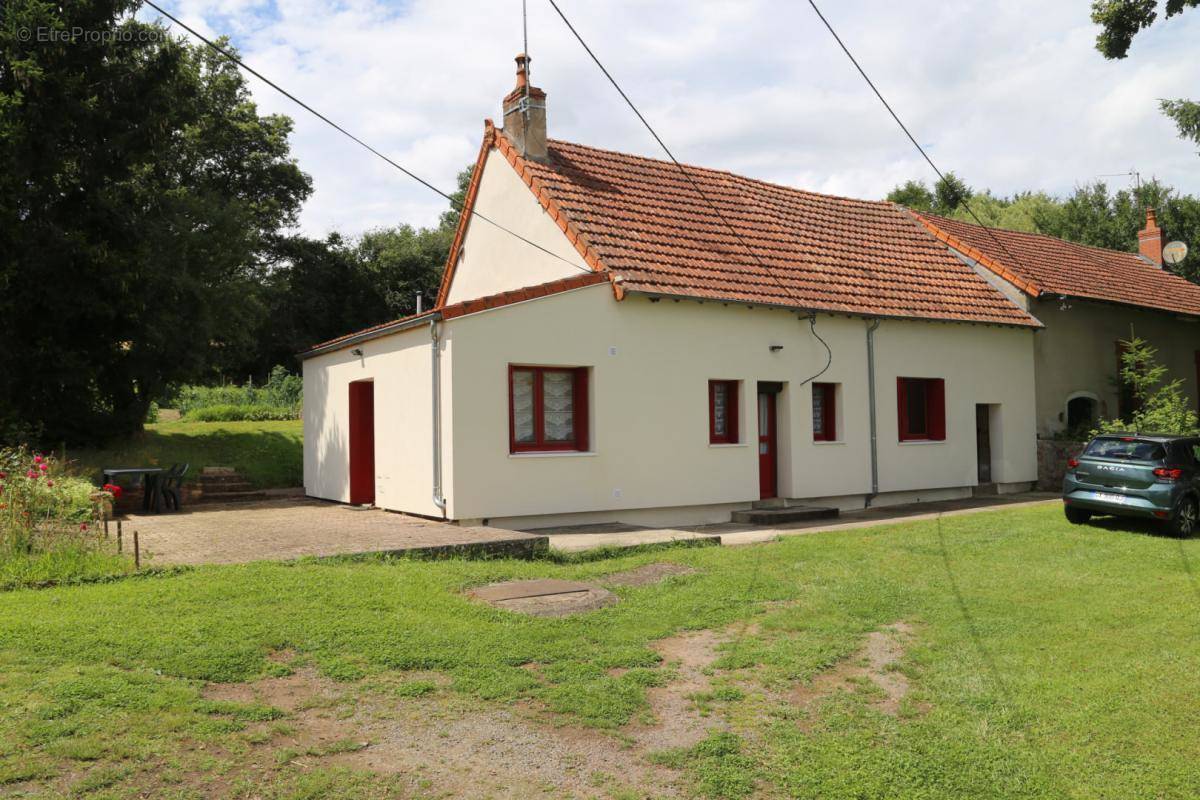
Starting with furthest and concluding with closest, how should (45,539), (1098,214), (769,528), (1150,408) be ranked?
(1098,214) < (1150,408) < (769,528) < (45,539)

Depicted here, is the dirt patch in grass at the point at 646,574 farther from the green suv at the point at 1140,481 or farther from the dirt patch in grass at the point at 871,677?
the green suv at the point at 1140,481

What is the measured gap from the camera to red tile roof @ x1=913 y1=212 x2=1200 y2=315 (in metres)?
21.4

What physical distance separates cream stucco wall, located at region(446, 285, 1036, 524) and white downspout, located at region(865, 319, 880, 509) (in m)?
0.15

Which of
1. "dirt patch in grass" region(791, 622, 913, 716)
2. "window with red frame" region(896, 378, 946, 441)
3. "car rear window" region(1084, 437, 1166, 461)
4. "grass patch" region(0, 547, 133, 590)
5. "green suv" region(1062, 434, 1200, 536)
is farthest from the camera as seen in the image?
"window with red frame" region(896, 378, 946, 441)

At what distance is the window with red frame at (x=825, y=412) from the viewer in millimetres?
17547

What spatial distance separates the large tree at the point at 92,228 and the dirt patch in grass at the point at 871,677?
15896mm

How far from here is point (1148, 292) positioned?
81.8 feet

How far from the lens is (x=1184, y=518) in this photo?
1288cm

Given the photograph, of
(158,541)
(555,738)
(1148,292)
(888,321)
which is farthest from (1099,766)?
(1148,292)

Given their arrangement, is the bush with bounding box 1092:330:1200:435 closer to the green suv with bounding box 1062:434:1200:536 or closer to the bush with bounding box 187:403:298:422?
the green suv with bounding box 1062:434:1200:536

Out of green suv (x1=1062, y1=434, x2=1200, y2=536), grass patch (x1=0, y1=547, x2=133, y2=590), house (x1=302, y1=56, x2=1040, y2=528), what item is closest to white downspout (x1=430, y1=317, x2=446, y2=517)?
house (x1=302, y1=56, x2=1040, y2=528)

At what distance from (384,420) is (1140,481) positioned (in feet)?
39.6

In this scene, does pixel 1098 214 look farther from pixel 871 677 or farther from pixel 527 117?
pixel 871 677

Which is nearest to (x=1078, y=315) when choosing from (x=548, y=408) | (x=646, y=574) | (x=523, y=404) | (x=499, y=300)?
(x=548, y=408)
